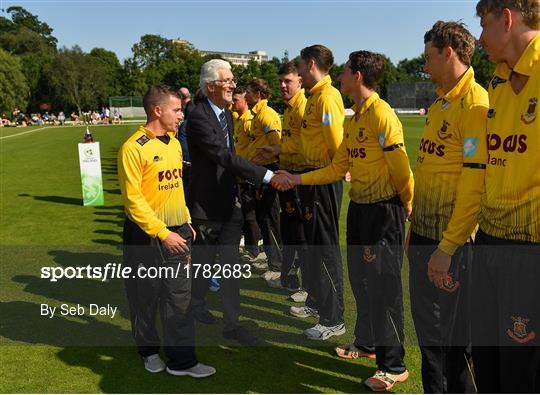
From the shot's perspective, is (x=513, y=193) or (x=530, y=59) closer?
(x=530, y=59)

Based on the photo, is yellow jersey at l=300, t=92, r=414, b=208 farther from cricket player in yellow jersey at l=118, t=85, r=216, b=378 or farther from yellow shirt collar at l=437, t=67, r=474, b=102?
cricket player in yellow jersey at l=118, t=85, r=216, b=378

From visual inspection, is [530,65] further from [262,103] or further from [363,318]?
[262,103]

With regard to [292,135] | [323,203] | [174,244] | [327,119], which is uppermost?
[327,119]

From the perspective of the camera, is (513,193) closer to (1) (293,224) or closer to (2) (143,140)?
(2) (143,140)

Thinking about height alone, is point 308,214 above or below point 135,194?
below

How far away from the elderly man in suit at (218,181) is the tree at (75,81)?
95402 millimetres

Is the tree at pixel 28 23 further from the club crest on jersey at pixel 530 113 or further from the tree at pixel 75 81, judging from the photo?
the club crest on jersey at pixel 530 113

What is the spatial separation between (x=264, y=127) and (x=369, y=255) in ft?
11.9

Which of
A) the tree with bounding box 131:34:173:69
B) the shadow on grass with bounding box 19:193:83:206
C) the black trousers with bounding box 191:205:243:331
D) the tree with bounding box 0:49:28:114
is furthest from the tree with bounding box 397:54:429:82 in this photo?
the black trousers with bounding box 191:205:243:331

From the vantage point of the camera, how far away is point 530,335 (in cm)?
247

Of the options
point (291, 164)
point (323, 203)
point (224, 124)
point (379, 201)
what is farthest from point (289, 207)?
point (379, 201)

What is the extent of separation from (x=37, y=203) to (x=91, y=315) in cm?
868

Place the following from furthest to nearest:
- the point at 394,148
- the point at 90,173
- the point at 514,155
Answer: the point at 90,173 → the point at 394,148 → the point at 514,155

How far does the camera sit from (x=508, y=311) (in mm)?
2535
